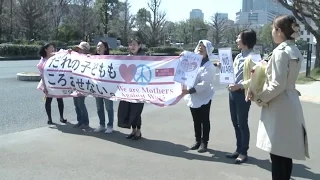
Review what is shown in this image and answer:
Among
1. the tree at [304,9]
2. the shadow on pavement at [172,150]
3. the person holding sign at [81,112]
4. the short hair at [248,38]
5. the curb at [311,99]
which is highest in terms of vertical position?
the tree at [304,9]

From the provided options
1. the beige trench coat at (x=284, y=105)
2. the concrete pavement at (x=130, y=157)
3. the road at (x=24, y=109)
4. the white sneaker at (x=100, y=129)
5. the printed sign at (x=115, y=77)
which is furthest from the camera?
the road at (x=24, y=109)

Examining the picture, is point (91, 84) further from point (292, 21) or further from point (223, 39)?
point (223, 39)

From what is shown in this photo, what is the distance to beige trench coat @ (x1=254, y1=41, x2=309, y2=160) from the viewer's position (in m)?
3.44

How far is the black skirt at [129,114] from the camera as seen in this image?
6477 mm

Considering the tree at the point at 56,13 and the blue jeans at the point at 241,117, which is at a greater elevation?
the tree at the point at 56,13

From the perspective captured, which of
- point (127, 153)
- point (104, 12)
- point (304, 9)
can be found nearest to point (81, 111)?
point (127, 153)

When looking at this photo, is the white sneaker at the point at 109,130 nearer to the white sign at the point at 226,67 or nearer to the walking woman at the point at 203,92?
the walking woman at the point at 203,92

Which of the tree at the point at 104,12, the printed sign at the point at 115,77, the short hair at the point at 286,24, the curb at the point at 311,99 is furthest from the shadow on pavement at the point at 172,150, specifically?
the tree at the point at 104,12

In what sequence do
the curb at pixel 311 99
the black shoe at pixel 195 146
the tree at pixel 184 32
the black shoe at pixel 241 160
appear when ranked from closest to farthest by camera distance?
the black shoe at pixel 241 160 < the black shoe at pixel 195 146 < the curb at pixel 311 99 < the tree at pixel 184 32

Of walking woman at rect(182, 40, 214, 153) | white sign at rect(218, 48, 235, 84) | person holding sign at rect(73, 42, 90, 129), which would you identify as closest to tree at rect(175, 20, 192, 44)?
person holding sign at rect(73, 42, 90, 129)

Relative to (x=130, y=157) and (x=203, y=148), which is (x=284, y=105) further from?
(x=130, y=157)

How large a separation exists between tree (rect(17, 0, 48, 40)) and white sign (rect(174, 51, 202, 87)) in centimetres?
4580

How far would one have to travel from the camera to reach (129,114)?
6.56 meters

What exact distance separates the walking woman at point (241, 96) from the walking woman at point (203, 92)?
0.43 meters
